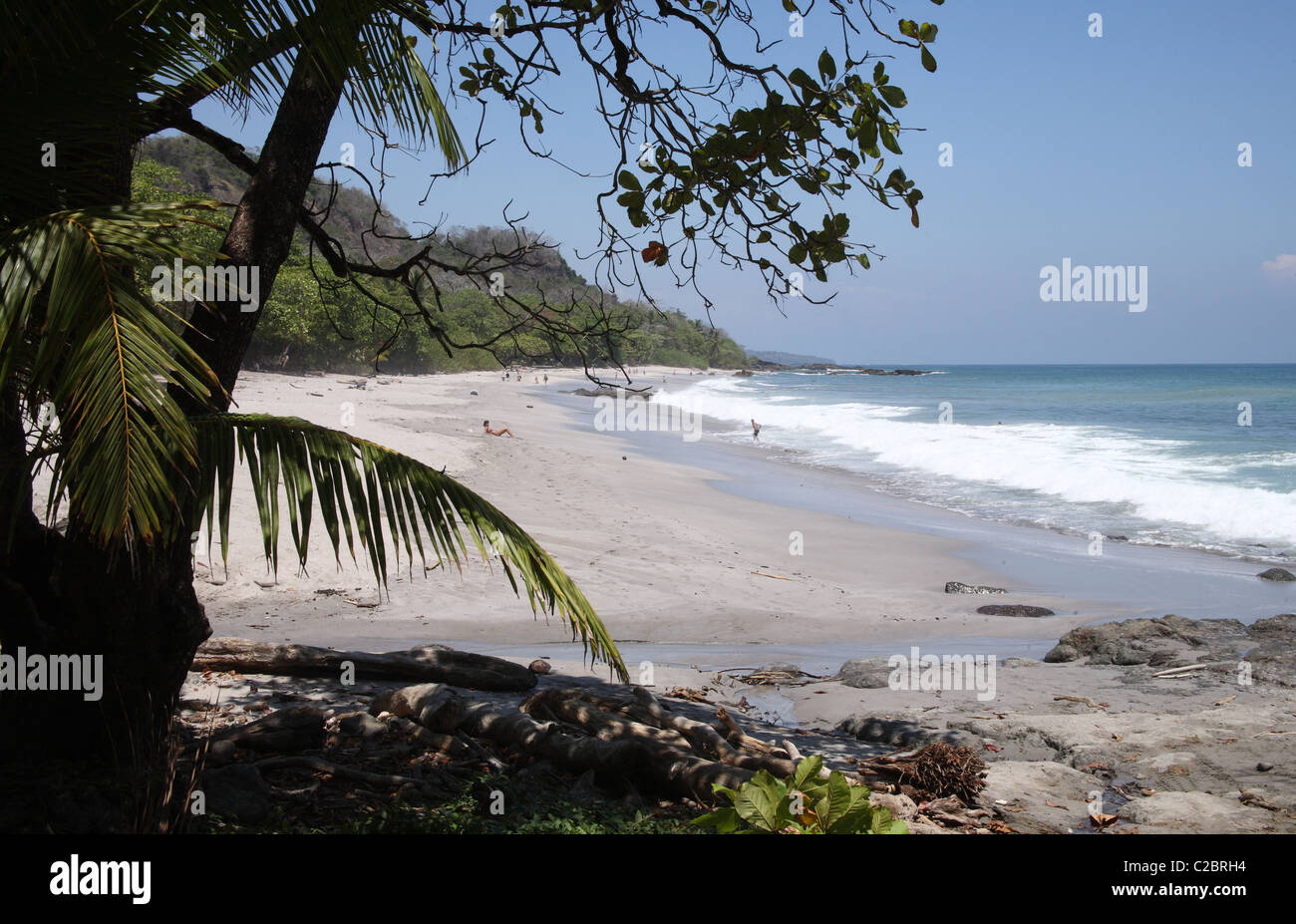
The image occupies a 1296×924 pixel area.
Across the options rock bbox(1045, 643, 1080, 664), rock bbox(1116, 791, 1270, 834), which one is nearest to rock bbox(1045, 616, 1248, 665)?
rock bbox(1045, 643, 1080, 664)

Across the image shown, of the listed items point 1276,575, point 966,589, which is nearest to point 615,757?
point 966,589

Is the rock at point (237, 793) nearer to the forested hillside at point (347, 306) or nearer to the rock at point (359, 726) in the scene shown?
the rock at point (359, 726)

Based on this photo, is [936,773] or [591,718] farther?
[591,718]

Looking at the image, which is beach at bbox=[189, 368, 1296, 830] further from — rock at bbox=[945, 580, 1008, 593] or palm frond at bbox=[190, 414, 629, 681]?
palm frond at bbox=[190, 414, 629, 681]

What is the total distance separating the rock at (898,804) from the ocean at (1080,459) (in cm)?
1160

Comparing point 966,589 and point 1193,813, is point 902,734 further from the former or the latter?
point 966,589

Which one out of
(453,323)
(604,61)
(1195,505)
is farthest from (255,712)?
(453,323)

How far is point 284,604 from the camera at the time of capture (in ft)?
27.0

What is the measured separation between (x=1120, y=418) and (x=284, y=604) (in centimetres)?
4048

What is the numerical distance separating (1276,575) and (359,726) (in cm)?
1166

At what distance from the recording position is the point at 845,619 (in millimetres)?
9438

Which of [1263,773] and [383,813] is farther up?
[383,813]

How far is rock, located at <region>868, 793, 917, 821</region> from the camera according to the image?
4078mm
